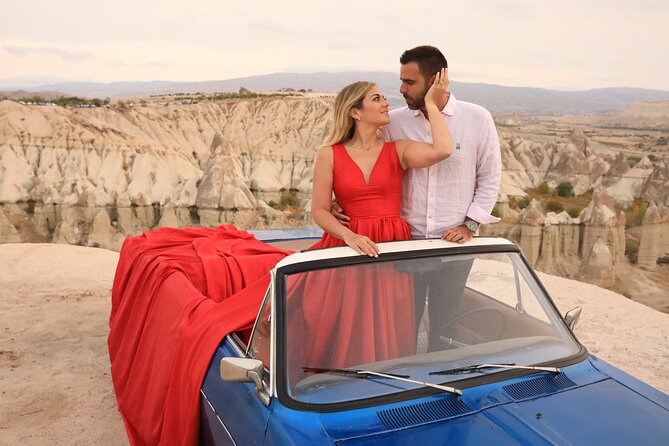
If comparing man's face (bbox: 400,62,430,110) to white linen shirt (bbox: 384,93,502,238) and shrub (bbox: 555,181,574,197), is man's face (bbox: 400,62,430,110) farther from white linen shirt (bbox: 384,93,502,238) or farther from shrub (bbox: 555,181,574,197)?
shrub (bbox: 555,181,574,197)

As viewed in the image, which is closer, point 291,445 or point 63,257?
point 291,445

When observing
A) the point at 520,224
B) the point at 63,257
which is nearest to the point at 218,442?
the point at 63,257

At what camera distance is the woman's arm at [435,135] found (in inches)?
131

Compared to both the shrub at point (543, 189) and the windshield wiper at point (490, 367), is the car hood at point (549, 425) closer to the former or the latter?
the windshield wiper at point (490, 367)

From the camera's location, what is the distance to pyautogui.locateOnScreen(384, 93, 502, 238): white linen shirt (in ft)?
11.9

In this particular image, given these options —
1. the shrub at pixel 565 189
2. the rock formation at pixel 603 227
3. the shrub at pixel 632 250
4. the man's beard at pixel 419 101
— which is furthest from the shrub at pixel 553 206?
the man's beard at pixel 419 101

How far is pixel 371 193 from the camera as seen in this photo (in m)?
3.44

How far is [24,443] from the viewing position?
439cm

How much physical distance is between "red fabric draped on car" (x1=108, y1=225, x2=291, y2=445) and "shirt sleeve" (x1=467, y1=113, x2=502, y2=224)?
1.27 metres

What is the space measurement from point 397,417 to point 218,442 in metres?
1.00

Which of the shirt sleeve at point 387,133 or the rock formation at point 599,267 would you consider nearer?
the shirt sleeve at point 387,133

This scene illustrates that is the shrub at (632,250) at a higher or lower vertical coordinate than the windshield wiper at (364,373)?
lower

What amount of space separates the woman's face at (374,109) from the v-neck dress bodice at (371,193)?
0.56 ft

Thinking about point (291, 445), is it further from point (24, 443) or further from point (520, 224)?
point (520, 224)
